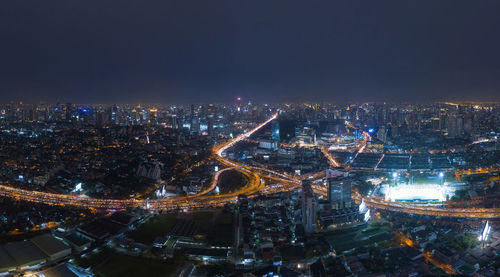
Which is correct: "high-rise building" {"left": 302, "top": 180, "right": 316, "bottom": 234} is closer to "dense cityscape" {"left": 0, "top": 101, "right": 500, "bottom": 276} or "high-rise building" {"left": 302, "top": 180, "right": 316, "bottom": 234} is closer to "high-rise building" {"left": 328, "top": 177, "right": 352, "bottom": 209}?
"dense cityscape" {"left": 0, "top": 101, "right": 500, "bottom": 276}

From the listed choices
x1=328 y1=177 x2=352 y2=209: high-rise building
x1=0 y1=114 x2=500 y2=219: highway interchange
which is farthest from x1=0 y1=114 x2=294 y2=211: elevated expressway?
x1=328 y1=177 x2=352 y2=209: high-rise building

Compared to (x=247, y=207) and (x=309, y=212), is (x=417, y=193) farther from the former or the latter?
(x=247, y=207)

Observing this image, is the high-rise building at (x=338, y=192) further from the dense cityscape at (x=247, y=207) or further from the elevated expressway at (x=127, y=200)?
the elevated expressway at (x=127, y=200)

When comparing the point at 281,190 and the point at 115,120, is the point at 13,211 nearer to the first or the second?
the point at 281,190

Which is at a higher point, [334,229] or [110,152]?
[110,152]

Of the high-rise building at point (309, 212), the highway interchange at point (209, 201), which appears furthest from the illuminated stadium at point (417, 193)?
the high-rise building at point (309, 212)

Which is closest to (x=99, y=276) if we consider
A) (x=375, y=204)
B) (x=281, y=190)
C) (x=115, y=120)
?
(x=281, y=190)

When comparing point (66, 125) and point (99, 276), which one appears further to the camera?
point (66, 125)
